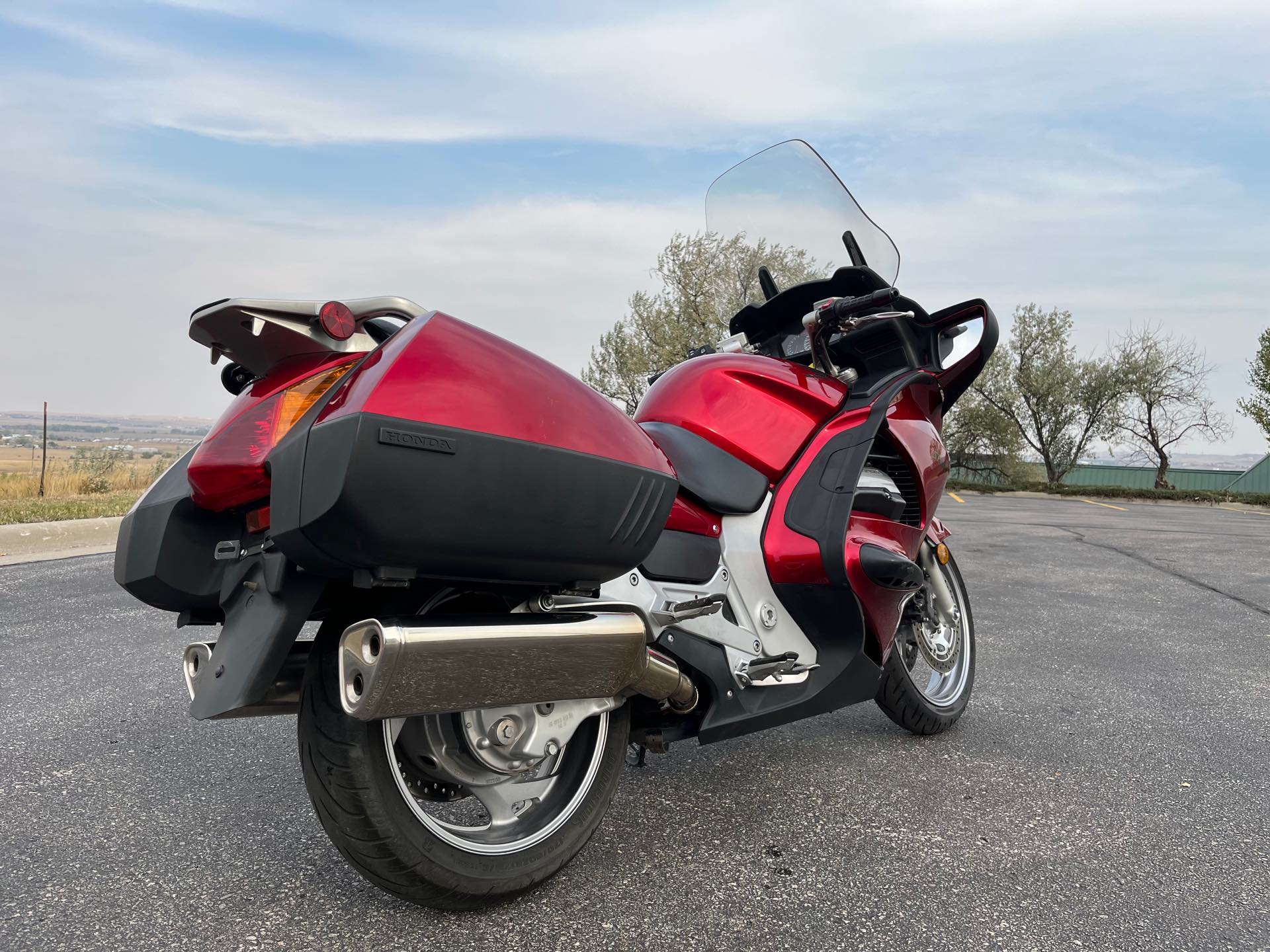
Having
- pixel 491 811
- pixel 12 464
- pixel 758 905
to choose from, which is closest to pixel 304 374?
pixel 491 811

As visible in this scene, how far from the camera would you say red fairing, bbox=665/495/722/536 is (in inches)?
90.3

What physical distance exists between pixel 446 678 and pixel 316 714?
0.36 m

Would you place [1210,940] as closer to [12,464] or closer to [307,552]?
[307,552]

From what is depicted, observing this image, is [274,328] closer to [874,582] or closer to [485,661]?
[485,661]

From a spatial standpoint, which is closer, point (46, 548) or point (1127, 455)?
point (46, 548)

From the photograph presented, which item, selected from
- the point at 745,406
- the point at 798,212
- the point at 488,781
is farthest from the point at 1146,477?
the point at 488,781

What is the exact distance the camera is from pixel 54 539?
795 centimetres

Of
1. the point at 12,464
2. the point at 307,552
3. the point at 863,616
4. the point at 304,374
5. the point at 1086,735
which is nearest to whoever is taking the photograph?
the point at 307,552

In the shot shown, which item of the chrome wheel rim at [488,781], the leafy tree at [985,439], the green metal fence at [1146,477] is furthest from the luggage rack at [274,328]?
the leafy tree at [985,439]

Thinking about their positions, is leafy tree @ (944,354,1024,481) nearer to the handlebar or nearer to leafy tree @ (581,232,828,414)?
leafy tree @ (581,232,828,414)

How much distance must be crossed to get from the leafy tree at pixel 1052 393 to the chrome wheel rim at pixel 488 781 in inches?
1287

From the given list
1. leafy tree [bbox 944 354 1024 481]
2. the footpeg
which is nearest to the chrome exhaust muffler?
the footpeg

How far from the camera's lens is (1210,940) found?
1906 millimetres

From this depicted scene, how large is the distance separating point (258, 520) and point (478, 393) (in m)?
0.52
